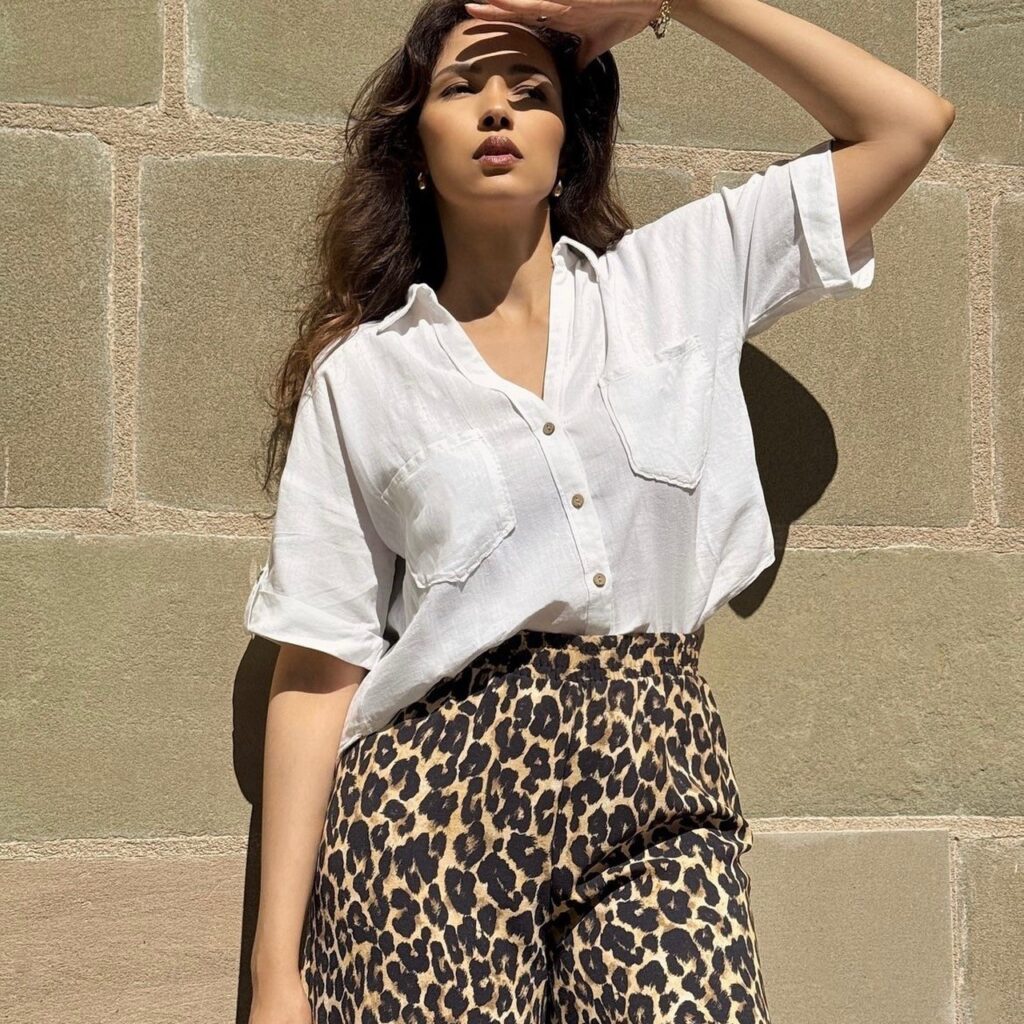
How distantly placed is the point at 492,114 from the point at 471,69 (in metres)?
0.08

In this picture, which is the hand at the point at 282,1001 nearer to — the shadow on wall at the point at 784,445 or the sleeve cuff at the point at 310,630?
the sleeve cuff at the point at 310,630

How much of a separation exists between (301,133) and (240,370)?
0.33 m

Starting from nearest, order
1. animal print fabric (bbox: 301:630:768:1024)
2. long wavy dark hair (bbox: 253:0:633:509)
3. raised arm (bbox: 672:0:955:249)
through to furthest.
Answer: animal print fabric (bbox: 301:630:768:1024)
raised arm (bbox: 672:0:955:249)
long wavy dark hair (bbox: 253:0:633:509)

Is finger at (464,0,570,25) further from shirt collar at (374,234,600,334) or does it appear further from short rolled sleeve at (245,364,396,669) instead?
short rolled sleeve at (245,364,396,669)

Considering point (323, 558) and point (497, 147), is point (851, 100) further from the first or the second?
point (323, 558)

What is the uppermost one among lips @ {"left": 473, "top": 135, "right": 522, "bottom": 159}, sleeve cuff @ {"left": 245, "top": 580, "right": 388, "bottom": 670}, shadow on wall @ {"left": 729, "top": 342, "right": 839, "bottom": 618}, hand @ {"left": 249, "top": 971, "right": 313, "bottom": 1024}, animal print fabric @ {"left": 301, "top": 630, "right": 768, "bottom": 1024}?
lips @ {"left": 473, "top": 135, "right": 522, "bottom": 159}

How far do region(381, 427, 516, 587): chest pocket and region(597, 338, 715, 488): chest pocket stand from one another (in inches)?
6.0

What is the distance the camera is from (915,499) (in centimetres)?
189

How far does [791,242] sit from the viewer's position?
1.55 meters

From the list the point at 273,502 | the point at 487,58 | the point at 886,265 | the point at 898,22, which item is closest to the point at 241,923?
the point at 273,502

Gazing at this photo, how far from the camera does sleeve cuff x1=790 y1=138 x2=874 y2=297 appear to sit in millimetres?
1520

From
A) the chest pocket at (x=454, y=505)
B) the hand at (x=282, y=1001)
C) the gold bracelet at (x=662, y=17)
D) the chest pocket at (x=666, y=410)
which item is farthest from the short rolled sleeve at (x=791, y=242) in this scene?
the hand at (x=282, y=1001)

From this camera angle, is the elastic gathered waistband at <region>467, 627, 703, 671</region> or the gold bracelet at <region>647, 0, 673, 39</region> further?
the gold bracelet at <region>647, 0, 673, 39</region>

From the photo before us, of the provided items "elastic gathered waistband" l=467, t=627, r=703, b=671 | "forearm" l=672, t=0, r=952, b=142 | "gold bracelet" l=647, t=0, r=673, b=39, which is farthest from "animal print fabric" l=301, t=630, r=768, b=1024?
"gold bracelet" l=647, t=0, r=673, b=39
